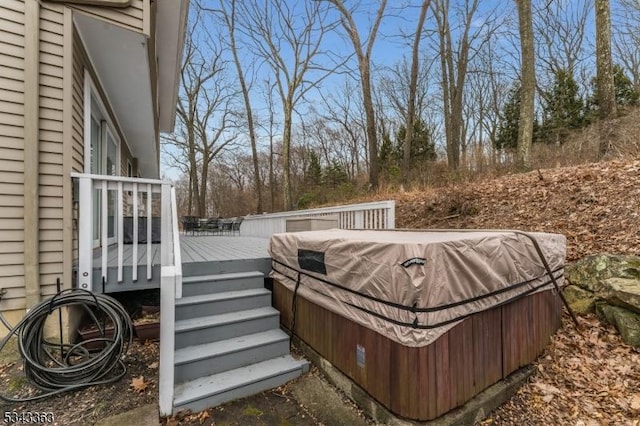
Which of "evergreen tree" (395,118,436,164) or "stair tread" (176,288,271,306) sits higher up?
"evergreen tree" (395,118,436,164)

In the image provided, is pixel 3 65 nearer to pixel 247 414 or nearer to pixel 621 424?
pixel 247 414

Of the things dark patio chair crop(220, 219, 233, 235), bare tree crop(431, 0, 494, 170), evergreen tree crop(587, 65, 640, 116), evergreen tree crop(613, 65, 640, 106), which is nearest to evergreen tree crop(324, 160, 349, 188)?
bare tree crop(431, 0, 494, 170)

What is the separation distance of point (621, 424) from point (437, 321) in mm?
1604

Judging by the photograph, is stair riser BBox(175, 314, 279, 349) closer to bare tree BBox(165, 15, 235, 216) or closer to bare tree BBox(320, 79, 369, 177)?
bare tree BBox(165, 15, 235, 216)

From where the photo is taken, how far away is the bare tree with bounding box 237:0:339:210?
14945mm

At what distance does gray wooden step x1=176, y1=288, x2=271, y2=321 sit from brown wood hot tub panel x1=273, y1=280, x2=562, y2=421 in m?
0.60

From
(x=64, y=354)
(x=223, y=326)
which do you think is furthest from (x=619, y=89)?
(x=64, y=354)

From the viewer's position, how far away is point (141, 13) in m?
3.66

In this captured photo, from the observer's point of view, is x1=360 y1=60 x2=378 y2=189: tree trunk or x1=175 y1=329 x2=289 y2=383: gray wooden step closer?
x1=175 y1=329 x2=289 y2=383: gray wooden step

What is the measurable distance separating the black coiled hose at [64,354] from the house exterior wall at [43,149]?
0.40 metres

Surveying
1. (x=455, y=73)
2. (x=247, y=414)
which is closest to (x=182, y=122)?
(x=455, y=73)

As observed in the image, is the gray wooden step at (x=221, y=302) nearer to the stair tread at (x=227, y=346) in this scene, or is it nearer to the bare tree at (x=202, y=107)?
the stair tread at (x=227, y=346)

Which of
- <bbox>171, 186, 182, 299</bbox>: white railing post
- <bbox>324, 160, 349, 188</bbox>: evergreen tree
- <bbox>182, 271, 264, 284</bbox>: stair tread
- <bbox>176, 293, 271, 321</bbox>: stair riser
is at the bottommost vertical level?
<bbox>176, 293, 271, 321</bbox>: stair riser

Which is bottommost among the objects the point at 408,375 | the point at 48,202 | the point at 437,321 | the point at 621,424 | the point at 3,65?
the point at 621,424
